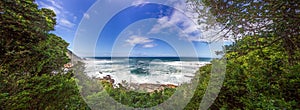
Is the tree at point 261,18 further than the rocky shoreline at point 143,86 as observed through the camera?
No

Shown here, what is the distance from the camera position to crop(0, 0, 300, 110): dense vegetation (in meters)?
1.40

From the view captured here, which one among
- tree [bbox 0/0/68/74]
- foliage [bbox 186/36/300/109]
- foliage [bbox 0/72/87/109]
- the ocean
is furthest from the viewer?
the ocean

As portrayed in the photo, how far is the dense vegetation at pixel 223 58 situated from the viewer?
1.40 m

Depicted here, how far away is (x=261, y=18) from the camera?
161 cm

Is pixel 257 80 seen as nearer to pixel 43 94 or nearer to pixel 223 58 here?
pixel 223 58

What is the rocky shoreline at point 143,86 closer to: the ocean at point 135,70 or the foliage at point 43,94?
the ocean at point 135,70

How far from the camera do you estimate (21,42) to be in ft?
6.45

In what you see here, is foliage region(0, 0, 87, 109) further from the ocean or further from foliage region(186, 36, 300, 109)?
foliage region(186, 36, 300, 109)

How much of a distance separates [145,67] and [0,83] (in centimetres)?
291

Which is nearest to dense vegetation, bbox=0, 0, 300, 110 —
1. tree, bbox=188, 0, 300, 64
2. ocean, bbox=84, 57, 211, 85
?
tree, bbox=188, 0, 300, 64

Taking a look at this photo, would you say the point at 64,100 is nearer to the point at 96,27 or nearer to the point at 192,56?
the point at 96,27

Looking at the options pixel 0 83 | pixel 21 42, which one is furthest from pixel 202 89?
pixel 21 42

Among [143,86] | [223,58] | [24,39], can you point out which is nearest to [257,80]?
[223,58]

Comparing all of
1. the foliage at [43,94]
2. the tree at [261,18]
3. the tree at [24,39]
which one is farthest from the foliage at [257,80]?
the tree at [24,39]
